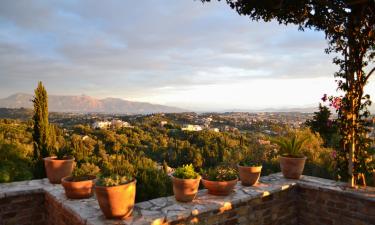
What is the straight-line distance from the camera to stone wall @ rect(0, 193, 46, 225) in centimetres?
396

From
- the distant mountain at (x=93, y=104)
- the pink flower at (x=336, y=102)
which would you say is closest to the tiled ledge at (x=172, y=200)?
the pink flower at (x=336, y=102)

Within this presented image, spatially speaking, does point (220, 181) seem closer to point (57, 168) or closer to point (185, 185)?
point (185, 185)

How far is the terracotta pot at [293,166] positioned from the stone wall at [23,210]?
3848 millimetres

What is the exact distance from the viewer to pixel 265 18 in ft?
15.0

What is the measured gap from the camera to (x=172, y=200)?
383 cm

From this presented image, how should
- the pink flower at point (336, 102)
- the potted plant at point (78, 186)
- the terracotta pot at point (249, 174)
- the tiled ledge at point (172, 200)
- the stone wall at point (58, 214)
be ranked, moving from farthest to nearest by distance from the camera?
the terracotta pot at point (249, 174)
the pink flower at point (336, 102)
the potted plant at point (78, 186)
the stone wall at point (58, 214)
the tiled ledge at point (172, 200)

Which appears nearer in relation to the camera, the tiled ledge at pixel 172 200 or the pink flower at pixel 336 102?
the tiled ledge at pixel 172 200

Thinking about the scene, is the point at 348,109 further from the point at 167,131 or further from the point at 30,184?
the point at 167,131

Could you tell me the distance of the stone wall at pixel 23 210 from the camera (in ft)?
A: 13.0

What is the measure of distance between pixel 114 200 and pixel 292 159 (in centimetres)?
311

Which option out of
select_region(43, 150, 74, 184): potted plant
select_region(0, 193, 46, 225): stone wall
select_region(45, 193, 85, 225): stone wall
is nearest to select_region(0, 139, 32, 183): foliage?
select_region(43, 150, 74, 184): potted plant

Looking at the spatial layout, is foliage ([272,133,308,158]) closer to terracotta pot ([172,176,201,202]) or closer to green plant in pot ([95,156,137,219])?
terracotta pot ([172,176,201,202])

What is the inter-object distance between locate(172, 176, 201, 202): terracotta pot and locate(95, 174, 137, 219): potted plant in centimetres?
65

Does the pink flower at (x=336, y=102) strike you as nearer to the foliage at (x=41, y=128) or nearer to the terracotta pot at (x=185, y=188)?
the terracotta pot at (x=185, y=188)
